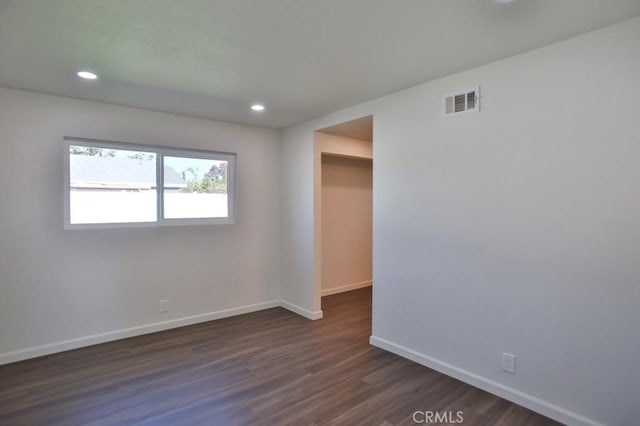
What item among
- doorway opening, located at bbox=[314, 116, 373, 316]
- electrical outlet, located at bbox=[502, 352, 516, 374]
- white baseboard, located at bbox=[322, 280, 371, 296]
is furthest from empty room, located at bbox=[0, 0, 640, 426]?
white baseboard, located at bbox=[322, 280, 371, 296]

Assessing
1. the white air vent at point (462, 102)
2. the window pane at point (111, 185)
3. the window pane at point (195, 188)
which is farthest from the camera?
the window pane at point (195, 188)

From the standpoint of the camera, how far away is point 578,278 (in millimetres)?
2090

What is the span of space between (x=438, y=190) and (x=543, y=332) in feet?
4.17

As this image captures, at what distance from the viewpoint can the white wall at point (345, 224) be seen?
5.28 m

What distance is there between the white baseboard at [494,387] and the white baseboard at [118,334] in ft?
6.55

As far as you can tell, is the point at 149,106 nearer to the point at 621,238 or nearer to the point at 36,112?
the point at 36,112

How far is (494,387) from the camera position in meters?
2.46

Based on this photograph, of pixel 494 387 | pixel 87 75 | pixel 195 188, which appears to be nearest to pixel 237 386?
pixel 494 387

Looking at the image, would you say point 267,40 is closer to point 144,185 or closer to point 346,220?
point 144,185

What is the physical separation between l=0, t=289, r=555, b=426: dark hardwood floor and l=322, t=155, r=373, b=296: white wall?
183cm

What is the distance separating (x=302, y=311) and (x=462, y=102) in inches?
121

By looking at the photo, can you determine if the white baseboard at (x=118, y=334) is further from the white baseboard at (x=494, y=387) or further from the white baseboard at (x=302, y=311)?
the white baseboard at (x=494, y=387)

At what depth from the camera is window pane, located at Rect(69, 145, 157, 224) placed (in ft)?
10.8

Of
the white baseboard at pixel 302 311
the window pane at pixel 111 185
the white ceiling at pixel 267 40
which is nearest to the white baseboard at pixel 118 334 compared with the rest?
the white baseboard at pixel 302 311
